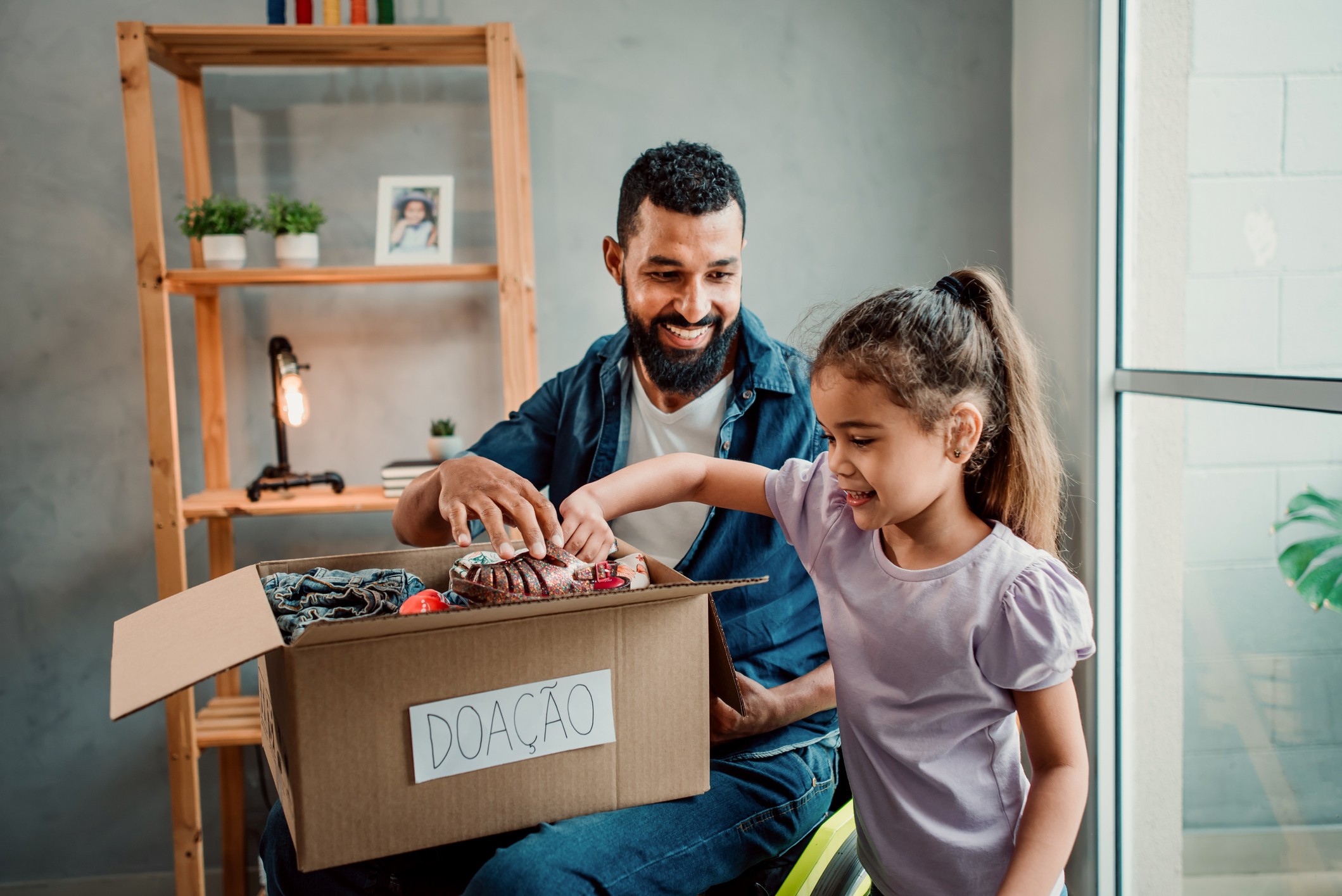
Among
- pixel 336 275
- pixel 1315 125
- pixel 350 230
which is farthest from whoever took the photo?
pixel 350 230

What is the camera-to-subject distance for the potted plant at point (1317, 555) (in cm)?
114

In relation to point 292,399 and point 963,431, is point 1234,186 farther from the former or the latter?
point 292,399

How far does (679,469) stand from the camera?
3.64ft

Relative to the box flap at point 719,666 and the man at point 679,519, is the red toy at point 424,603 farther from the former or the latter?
the box flap at point 719,666

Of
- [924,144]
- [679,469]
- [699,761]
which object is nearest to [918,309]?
[679,469]

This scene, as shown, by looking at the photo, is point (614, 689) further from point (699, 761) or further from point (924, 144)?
point (924, 144)

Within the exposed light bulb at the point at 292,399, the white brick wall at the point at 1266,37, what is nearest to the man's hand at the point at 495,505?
the exposed light bulb at the point at 292,399

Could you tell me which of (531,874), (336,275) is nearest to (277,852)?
(531,874)

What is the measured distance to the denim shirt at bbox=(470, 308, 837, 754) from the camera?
1.23 meters

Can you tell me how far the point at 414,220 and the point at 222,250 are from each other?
1.29ft

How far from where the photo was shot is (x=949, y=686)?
0.85 m

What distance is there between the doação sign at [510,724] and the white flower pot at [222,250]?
141 centimetres

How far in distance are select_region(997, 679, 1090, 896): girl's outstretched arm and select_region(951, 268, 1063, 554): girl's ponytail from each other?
0.62 ft

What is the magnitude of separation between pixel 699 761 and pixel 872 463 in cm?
34
